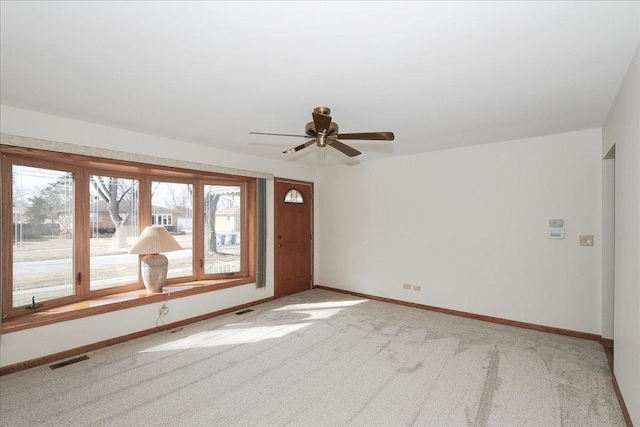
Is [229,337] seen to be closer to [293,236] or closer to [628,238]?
[293,236]

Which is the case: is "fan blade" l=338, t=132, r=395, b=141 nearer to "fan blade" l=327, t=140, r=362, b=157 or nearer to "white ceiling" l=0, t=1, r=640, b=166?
"fan blade" l=327, t=140, r=362, b=157

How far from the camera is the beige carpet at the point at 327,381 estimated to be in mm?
2176

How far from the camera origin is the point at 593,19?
158 centimetres

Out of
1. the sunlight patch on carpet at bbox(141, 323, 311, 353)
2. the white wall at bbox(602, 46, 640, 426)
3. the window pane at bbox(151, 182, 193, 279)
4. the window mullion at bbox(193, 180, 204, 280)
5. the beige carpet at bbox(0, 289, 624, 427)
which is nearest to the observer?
the white wall at bbox(602, 46, 640, 426)

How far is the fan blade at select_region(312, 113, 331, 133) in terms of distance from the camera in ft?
7.45

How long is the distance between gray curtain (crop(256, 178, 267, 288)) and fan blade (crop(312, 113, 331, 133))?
263 centimetres

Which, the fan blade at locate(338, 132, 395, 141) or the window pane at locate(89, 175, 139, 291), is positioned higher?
the fan blade at locate(338, 132, 395, 141)

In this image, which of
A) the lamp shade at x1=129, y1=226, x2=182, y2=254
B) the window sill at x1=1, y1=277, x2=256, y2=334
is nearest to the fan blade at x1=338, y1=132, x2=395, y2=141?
the lamp shade at x1=129, y1=226, x2=182, y2=254

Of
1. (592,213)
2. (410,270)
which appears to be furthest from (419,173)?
(592,213)

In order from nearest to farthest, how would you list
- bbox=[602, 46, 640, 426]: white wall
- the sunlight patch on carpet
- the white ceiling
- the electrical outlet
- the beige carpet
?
the white ceiling
bbox=[602, 46, 640, 426]: white wall
the beige carpet
the sunlight patch on carpet
the electrical outlet

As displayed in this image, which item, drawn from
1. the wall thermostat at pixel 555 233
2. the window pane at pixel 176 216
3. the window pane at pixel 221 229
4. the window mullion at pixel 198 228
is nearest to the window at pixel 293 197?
the window pane at pixel 221 229

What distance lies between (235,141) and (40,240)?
2.37 m

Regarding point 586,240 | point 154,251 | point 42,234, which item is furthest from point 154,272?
point 586,240

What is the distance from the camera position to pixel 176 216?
14.4 ft
